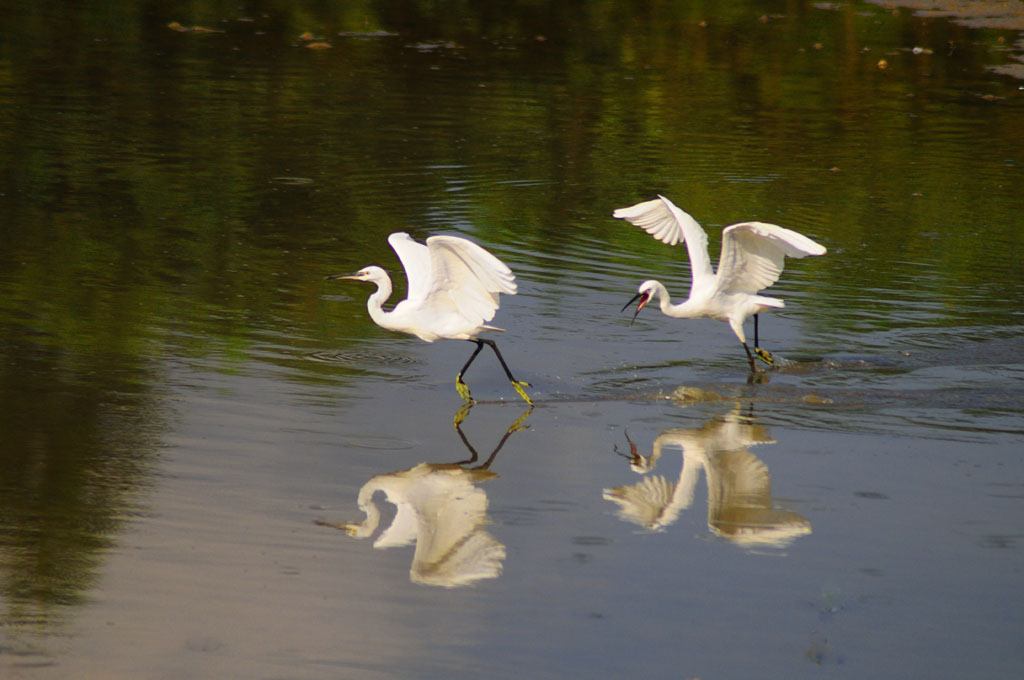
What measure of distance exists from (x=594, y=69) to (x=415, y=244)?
15.4 m

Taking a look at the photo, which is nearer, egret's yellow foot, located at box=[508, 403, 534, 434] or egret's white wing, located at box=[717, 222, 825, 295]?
egret's yellow foot, located at box=[508, 403, 534, 434]

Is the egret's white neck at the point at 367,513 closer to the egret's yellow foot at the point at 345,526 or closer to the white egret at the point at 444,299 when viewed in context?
the egret's yellow foot at the point at 345,526

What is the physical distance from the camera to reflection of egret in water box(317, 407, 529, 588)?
6117mm

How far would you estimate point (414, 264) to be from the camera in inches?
360

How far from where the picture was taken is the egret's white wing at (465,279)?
8.08 metres

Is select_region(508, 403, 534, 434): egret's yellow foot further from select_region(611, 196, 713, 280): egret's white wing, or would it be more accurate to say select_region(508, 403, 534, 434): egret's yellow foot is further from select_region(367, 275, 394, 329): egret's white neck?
select_region(611, 196, 713, 280): egret's white wing

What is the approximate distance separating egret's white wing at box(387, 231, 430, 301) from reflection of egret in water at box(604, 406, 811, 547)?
1930 mm

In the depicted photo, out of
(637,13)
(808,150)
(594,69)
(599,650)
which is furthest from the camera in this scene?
(637,13)

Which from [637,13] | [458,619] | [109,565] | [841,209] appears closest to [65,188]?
[841,209]

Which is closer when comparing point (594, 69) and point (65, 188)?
point (65, 188)

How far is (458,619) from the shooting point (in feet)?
18.5

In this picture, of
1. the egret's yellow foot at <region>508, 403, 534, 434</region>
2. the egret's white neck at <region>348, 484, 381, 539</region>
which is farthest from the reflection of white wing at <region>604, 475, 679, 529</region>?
the egret's white neck at <region>348, 484, 381, 539</region>

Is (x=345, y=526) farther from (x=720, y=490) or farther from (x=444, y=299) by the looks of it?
(x=444, y=299)

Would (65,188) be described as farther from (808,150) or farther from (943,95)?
(943,95)
